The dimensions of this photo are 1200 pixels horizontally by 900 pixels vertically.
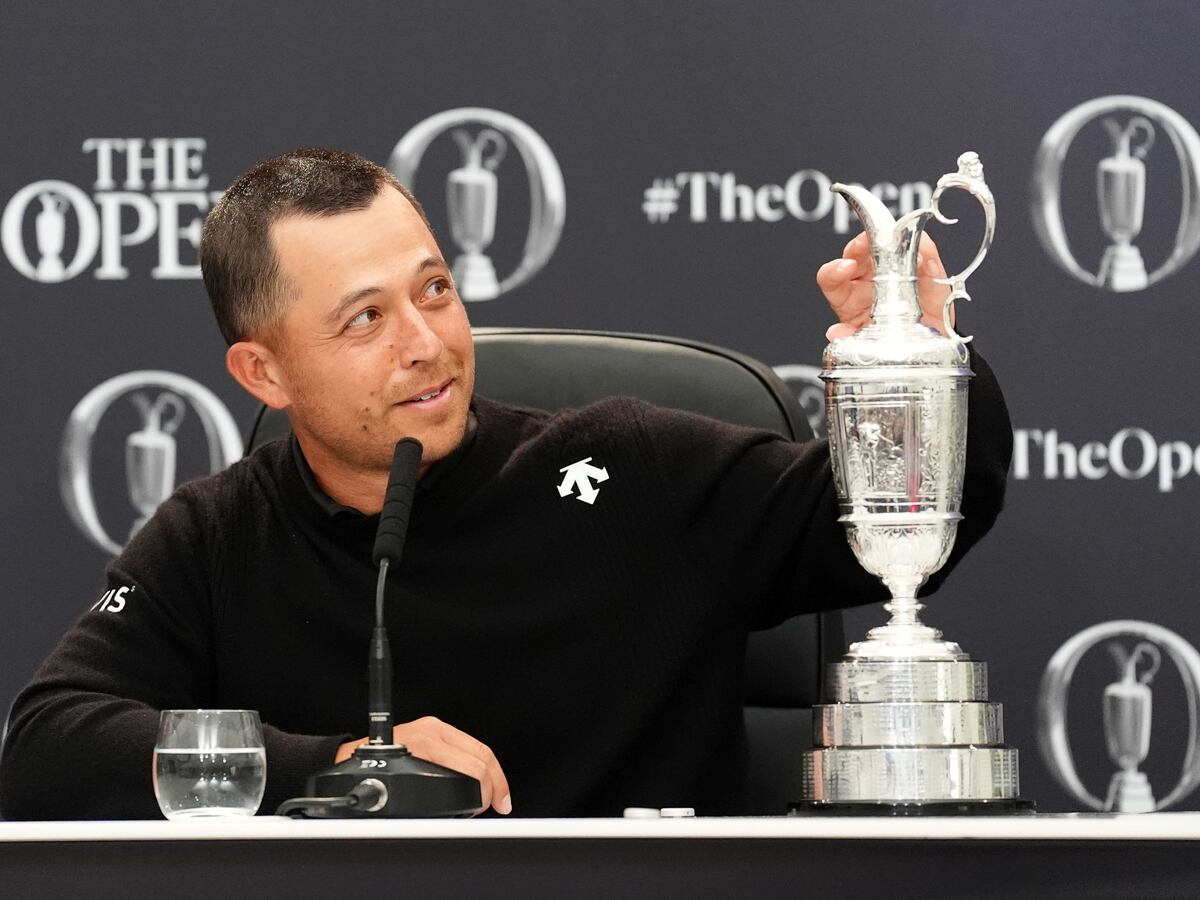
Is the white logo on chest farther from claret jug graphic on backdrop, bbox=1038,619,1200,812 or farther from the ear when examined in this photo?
claret jug graphic on backdrop, bbox=1038,619,1200,812

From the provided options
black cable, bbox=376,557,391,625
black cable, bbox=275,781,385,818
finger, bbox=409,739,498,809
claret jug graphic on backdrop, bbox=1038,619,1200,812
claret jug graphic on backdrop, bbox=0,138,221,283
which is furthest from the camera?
claret jug graphic on backdrop, bbox=0,138,221,283

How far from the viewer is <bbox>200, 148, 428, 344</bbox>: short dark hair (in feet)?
6.27

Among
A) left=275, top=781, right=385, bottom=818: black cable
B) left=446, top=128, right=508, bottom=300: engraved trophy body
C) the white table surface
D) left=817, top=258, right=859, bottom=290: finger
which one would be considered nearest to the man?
left=817, top=258, right=859, bottom=290: finger

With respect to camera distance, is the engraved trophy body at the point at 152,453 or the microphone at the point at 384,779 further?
the engraved trophy body at the point at 152,453

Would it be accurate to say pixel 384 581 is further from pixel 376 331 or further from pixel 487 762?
pixel 376 331

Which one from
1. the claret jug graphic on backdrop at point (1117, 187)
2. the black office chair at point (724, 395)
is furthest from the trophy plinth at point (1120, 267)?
the black office chair at point (724, 395)

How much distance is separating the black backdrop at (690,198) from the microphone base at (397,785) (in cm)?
121

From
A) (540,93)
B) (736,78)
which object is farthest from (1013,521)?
(540,93)

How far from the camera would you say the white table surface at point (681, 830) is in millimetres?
993

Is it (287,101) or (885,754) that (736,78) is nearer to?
(287,101)

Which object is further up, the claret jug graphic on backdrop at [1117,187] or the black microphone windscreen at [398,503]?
the claret jug graphic on backdrop at [1117,187]

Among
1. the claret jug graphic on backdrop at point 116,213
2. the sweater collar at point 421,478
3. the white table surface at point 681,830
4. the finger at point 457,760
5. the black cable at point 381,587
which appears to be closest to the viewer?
the white table surface at point 681,830

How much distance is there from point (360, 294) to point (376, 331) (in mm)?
40

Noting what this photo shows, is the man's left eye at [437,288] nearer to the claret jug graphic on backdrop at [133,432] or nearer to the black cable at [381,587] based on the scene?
the black cable at [381,587]
